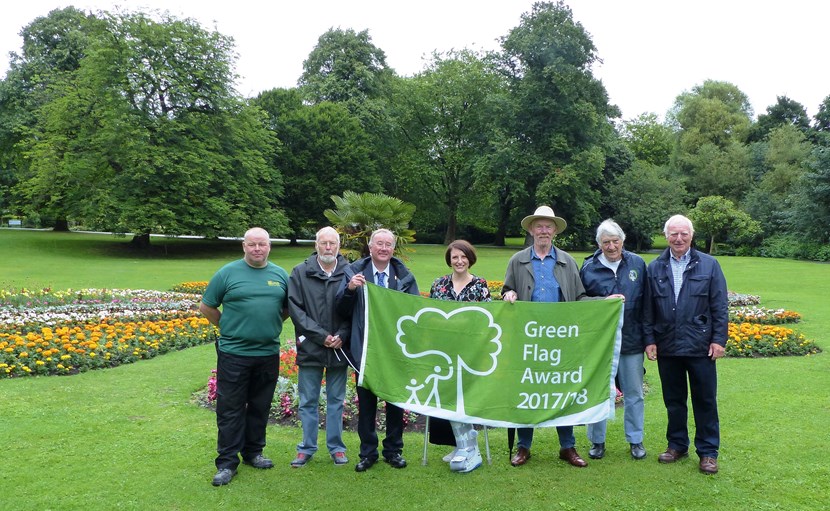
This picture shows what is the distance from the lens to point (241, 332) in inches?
195

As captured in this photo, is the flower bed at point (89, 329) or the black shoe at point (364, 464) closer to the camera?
the black shoe at point (364, 464)

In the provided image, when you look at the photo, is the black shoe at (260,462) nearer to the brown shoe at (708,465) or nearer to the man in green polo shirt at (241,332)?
the man in green polo shirt at (241,332)

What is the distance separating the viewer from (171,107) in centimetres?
3488

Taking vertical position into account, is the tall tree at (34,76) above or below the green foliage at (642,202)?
above

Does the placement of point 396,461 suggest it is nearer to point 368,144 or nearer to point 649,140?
point 368,144

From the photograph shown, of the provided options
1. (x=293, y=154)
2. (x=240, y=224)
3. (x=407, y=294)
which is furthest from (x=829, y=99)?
(x=407, y=294)

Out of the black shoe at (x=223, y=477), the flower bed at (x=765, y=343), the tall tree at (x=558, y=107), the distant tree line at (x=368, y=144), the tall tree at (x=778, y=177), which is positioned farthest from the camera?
the tall tree at (x=778, y=177)

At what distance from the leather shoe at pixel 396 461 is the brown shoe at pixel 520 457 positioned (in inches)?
38.6

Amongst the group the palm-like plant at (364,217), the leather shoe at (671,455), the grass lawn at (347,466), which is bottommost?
the grass lawn at (347,466)

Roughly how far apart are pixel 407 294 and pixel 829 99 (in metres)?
61.3

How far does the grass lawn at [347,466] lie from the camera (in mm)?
4602

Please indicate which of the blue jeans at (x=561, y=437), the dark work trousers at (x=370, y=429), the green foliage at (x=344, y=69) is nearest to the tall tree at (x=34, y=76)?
the green foliage at (x=344, y=69)

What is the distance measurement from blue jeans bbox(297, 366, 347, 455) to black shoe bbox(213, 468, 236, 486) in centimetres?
63

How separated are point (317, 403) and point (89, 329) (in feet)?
21.9
